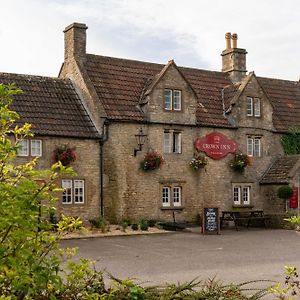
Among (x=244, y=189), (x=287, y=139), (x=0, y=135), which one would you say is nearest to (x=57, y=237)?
(x=0, y=135)

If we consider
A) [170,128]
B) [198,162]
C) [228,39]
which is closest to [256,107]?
[198,162]

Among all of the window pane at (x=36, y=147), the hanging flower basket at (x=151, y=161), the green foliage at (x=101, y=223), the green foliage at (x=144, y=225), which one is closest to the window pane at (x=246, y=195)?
the hanging flower basket at (x=151, y=161)

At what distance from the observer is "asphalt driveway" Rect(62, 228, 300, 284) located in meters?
13.4

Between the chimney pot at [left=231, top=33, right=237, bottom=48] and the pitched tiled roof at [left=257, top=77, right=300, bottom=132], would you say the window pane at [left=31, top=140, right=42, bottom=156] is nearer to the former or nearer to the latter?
the pitched tiled roof at [left=257, top=77, right=300, bottom=132]

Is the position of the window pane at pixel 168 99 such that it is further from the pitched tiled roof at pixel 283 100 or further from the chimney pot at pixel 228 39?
the chimney pot at pixel 228 39

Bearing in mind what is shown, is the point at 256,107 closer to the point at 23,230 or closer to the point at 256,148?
the point at 256,148

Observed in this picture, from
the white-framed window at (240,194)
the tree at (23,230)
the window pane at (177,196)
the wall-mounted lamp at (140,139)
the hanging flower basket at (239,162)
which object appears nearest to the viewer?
the tree at (23,230)

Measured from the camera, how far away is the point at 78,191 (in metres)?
26.0

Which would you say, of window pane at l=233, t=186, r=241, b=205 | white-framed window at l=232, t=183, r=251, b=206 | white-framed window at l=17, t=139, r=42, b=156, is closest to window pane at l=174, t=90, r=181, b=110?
white-framed window at l=232, t=183, r=251, b=206

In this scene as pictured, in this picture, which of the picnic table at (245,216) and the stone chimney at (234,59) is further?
the stone chimney at (234,59)

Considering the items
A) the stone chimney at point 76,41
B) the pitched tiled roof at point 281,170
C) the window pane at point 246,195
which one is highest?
the stone chimney at point 76,41

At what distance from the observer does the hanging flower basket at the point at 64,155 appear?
81.8ft

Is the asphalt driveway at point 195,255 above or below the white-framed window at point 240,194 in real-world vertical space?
below

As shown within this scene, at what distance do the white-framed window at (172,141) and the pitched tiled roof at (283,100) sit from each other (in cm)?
705
